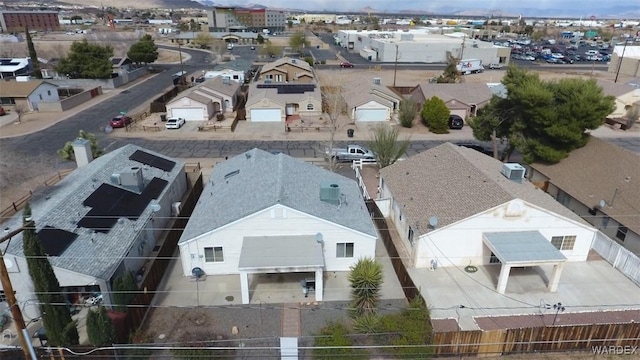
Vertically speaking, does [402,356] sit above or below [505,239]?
below

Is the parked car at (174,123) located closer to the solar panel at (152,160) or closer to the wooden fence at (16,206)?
the wooden fence at (16,206)

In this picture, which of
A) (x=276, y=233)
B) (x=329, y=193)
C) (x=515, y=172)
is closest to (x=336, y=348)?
(x=276, y=233)

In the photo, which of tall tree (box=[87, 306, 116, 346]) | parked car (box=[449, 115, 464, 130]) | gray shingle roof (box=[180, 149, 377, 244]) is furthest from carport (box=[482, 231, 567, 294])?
parked car (box=[449, 115, 464, 130])

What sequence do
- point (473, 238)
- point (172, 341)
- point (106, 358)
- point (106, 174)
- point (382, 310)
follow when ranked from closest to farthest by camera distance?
point (106, 358) < point (172, 341) < point (382, 310) < point (473, 238) < point (106, 174)

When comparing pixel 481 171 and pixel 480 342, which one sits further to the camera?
pixel 481 171

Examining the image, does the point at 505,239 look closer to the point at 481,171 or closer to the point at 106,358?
the point at 481,171

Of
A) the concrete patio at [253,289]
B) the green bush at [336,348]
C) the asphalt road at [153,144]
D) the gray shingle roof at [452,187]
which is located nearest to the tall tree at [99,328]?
the concrete patio at [253,289]

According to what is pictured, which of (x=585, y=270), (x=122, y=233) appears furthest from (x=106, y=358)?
(x=585, y=270)
